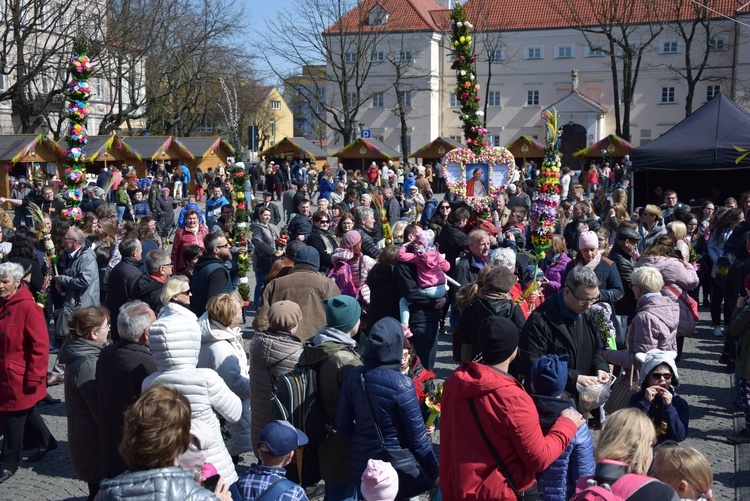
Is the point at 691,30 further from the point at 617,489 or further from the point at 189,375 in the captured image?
the point at 617,489

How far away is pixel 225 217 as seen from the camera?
12664 millimetres

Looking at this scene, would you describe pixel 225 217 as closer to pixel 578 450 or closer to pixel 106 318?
pixel 106 318

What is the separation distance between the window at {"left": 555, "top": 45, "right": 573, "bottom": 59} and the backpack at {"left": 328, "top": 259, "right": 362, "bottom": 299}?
182ft

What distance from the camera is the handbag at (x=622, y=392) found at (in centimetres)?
534

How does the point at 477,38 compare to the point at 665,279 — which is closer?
the point at 665,279

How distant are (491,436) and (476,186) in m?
A: 8.46

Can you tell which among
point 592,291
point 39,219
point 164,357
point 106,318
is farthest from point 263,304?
point 39,219

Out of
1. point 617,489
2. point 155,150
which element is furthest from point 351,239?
point 155,150

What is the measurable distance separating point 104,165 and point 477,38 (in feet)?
102

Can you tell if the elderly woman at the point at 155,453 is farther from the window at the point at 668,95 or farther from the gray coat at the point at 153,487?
the window at the point at 668,95

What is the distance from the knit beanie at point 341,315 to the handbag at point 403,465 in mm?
702

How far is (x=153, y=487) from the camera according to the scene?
10.5 ft

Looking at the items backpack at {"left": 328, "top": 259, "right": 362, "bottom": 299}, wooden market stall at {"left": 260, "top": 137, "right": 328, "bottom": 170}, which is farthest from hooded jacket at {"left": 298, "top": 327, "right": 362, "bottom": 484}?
wooden market stall at {"left": 260, "top": 137, "right": 328, "bottom": 170}

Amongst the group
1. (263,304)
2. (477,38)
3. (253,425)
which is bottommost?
(253,425)
